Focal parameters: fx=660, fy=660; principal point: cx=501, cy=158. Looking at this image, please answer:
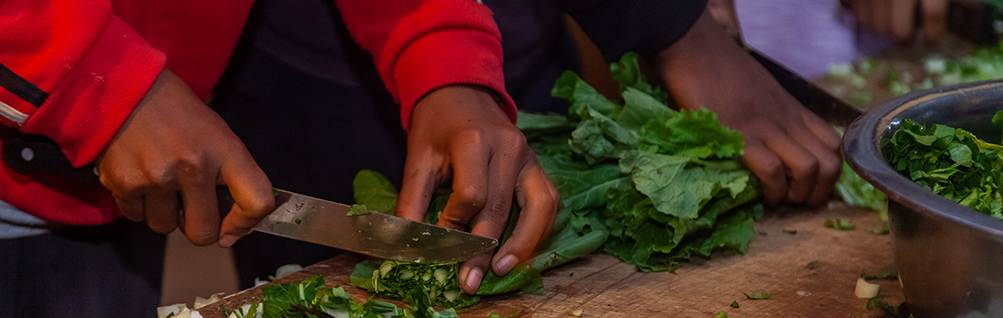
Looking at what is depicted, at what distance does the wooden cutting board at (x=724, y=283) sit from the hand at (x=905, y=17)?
1.49 metres

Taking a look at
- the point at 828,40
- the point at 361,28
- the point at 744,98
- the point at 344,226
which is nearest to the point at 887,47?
the point at 828,40

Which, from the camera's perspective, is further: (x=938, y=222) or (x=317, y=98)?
(x=317, y=98)

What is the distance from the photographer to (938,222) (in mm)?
907

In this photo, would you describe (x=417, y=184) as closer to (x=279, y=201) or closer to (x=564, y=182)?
(x=279, y=201)

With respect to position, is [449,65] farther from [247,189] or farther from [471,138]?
[247,189]

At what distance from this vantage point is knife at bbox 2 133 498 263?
116cm

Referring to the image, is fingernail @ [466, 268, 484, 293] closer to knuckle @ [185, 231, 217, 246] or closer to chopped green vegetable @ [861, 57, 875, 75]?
knuckle @ [185, 231, 217, 246]

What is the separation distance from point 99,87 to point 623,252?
1027 millimetres

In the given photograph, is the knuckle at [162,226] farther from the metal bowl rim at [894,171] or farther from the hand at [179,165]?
the metal bowl rim at [894,171]

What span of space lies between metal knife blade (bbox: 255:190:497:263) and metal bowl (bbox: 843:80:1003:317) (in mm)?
644

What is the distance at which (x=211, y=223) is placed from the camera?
123 cm

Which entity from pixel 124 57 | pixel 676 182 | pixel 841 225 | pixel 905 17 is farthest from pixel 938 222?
pixel 905 17

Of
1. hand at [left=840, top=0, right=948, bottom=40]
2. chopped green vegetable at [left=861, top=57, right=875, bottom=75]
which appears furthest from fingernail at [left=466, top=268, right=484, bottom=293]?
hand at [left=840, top=0, right=948, bottom=40]

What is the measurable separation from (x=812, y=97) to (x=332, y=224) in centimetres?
128
